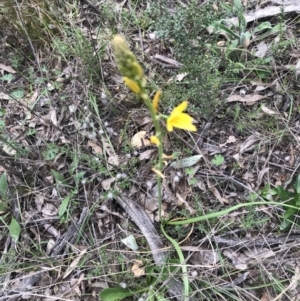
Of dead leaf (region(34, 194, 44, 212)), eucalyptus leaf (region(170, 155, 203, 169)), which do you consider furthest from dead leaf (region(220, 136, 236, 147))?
dead leaf (region(34, 194, 44, 212))

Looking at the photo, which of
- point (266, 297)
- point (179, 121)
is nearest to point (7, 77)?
point (179, 121)

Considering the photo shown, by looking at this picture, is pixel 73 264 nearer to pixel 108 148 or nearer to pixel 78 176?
pixel 78 176

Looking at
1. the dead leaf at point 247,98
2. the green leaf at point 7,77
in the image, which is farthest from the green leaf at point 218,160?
the green leaf at point 7,77

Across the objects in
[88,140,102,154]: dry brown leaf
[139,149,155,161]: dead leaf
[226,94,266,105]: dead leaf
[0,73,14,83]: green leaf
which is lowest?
[139,149,155,161]: dead leaf

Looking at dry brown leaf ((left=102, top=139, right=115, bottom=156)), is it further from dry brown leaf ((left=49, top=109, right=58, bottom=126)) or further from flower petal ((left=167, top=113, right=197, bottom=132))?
flower petal ((left=167, top=113, right=197, bottom=132))

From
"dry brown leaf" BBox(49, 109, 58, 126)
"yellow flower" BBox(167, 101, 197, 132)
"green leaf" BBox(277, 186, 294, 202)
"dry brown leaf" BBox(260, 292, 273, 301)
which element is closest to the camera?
"yellow flower" BBox(167, 101, 197, 132)
